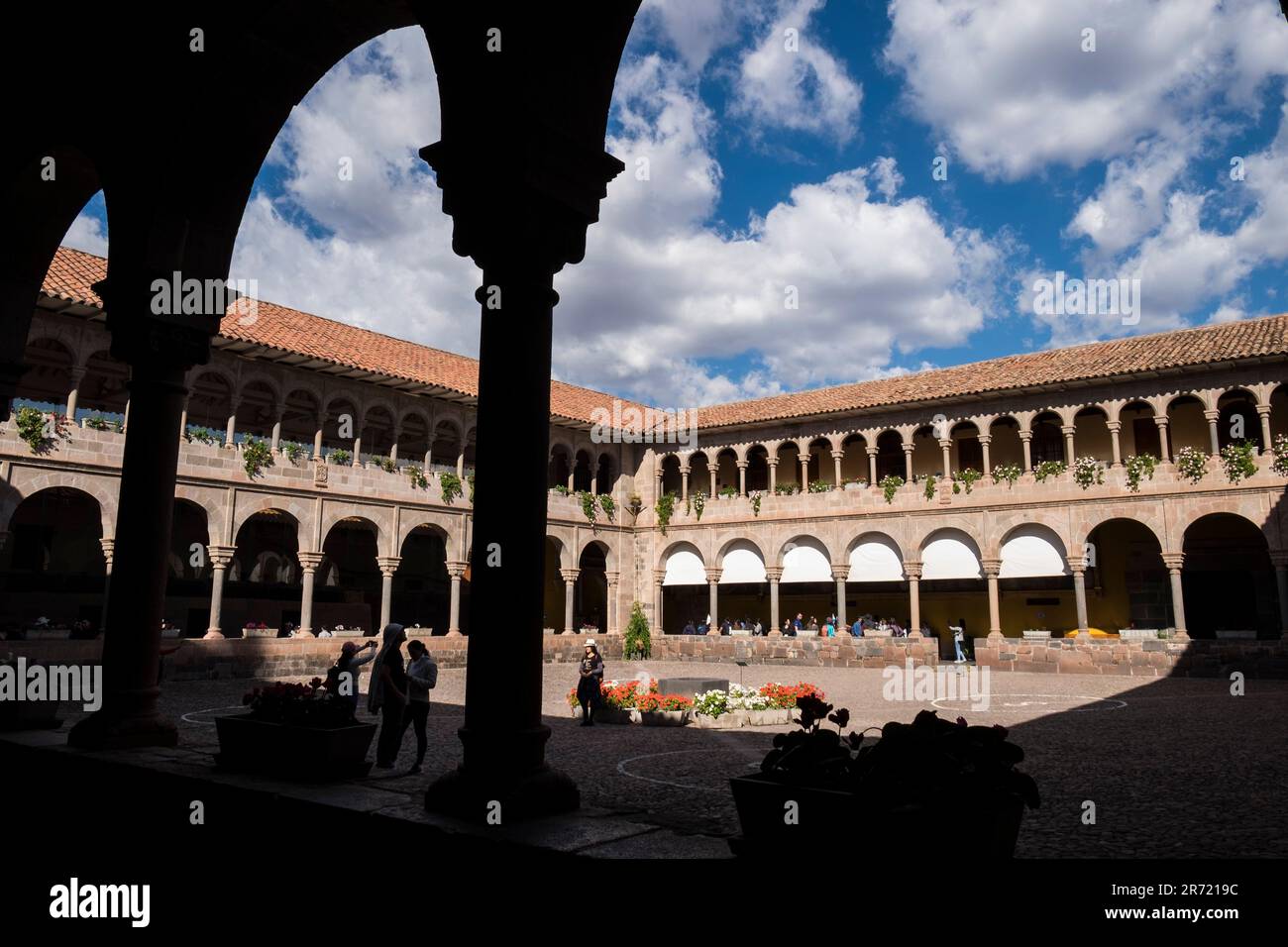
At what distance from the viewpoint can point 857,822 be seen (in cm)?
225

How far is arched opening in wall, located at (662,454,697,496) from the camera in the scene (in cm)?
3120

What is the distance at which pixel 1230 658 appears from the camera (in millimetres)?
18844

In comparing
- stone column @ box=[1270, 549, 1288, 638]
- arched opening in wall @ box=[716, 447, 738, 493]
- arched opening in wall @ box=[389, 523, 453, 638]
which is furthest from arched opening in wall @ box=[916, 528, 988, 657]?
arched opening in wall @ box=[389, 523, 453, 638]

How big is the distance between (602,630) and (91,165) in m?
25.4

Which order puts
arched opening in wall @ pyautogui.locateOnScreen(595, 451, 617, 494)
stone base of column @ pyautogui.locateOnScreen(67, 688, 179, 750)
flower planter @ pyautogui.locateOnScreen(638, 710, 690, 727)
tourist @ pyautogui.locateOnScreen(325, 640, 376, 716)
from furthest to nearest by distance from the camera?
1. arched opening in wall @ pyautogui.locateOnScreen(595, 451, 617, 494)
2. flower planter @ pyautogui.locateOnScreen(638, 710, 690, 727)
3. stone base of column @ pyautogui.locateOnScreen(67, 688, 179, 750)
4. tourist @ pyautogui.locateOnScreen(325, 640, 376, 716)

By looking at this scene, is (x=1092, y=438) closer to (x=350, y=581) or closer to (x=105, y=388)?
(x=350, y=581)

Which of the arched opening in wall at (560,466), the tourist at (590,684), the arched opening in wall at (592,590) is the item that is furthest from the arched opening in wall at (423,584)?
the tourist at (590,684)

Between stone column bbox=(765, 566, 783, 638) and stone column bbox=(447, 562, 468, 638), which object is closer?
stone column bbox=(447, 562, 468, 638)

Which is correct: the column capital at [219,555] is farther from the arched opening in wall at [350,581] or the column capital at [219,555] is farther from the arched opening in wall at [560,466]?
the arched opening in wall at [560,466]

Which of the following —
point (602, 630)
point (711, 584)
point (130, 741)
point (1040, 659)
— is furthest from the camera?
point (602, 630)

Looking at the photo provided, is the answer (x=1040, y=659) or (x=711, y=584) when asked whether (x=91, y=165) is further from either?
(x=711, y=584)

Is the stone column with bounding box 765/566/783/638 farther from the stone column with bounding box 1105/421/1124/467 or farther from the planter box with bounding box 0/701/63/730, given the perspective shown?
the planter box with bounding box 0/701/63/730

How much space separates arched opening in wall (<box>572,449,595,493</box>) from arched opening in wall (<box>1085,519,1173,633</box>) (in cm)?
1510
